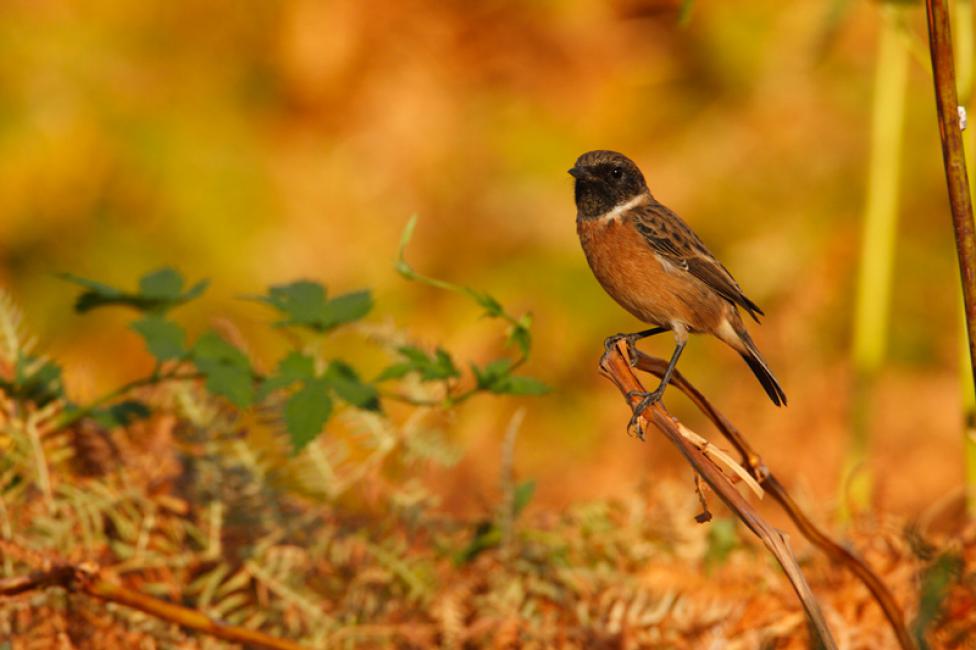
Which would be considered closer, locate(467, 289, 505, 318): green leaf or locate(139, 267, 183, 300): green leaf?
locate(467, 289, 505, 318): green leaf

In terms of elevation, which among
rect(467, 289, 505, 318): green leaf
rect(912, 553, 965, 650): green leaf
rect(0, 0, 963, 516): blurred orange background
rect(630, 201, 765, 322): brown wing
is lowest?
rect(912, 553, 965, 650): green leaf

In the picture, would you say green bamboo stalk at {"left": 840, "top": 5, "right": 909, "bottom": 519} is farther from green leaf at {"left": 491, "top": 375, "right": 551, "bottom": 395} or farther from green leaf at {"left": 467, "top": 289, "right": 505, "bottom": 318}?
green leaf at {"left": 467, "top": 289, "right": 505, "bottom": 318}

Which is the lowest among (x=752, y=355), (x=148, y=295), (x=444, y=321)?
(x=148, y=295)

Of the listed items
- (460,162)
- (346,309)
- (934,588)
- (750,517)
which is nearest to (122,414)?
(346,309)

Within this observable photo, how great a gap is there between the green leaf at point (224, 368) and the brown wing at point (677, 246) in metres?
1.12

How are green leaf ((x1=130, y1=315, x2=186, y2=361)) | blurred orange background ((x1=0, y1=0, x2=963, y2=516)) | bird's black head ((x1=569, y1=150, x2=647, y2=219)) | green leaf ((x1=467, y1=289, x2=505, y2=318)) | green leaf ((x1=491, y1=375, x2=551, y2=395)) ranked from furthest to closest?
blurred orange background ((x1=0, y1=0, x2=963, y2=516)) < bird's black head ((x1=569, y1=150, x2=647, y2=219)) < green leaf ((x1=130, y1=315, x2=186, y2=361)) < green leaf ((x1=491, y1=375, x2=551, y2=395)) < green leaf ((x1=467, y1=289, x2=505, y2=318))

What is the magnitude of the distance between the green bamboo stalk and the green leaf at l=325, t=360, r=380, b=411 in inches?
51.3

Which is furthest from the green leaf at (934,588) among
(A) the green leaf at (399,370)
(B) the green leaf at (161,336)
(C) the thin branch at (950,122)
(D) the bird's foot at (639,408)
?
(B) the green leaf at (161,336)

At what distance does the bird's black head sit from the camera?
2.93 meters

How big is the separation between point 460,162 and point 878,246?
12.4 ft

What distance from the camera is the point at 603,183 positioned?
301 centimetres

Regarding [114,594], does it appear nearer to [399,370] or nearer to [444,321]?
[399,370]

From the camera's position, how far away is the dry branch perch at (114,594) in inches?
79.1

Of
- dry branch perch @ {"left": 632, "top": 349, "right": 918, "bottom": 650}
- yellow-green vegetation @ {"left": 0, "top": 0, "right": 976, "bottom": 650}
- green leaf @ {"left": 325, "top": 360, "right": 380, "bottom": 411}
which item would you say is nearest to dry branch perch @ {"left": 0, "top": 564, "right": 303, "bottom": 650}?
yellow-green vegetation @ {"left": 0, "top": 0, "right": 976, "bottom": 650}
